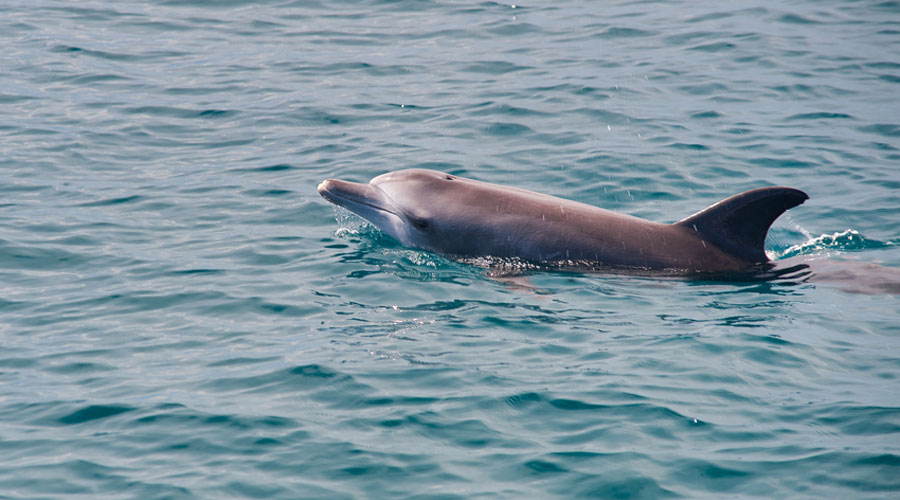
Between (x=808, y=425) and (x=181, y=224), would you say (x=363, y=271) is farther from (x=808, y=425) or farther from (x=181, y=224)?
(x=808, y=425)

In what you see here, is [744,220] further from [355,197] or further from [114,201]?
[114,201]

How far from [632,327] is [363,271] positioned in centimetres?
336

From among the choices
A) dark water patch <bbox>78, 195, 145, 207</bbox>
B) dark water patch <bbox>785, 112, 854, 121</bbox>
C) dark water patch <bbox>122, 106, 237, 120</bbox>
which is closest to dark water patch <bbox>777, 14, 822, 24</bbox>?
dark water patch <bbox>785, 112, 854, 121</bbox>

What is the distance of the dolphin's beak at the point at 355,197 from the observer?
13.1m

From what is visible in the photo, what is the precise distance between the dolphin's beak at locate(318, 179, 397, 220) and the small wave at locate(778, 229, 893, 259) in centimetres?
507

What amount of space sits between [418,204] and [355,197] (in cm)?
90

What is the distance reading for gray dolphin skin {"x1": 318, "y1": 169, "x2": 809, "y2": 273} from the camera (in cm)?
1162

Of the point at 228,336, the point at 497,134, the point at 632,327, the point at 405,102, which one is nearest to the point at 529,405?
the point at 632,327

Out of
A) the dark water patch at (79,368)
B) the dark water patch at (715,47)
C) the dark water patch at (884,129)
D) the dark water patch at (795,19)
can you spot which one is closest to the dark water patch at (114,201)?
the dark water patch at (79,368)

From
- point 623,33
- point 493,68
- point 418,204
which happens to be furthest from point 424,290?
point 623,33

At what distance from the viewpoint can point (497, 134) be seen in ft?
59.7

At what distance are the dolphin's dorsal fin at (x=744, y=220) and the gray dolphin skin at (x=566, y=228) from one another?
11 mm

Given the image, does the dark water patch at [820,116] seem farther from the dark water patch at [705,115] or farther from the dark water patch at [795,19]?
the dark water patch at [795,19]

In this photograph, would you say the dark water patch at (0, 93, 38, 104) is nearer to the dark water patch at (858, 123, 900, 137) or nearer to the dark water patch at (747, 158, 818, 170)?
the dark water patch at (747, 158, 818, 170)
